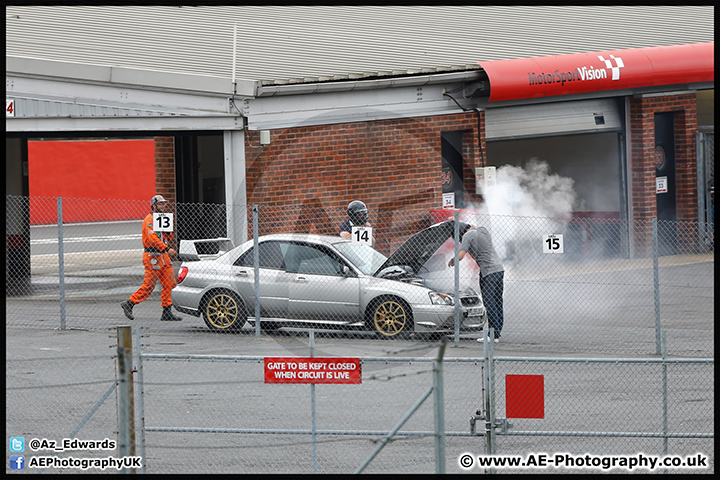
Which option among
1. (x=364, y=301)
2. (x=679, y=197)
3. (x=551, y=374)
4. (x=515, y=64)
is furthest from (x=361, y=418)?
(x=679, y=197)

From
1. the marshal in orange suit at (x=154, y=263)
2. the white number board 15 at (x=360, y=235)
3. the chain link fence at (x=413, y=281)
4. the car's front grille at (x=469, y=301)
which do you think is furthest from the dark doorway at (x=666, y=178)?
the marshal in orange suit at (x=154, y=263)

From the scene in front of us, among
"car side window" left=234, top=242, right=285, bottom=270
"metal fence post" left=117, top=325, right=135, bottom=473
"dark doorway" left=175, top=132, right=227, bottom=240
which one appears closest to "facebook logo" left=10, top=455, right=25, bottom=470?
"metal fence post" left=117, top=325, right=135, bottom=473

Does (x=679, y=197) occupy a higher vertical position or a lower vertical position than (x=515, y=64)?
lower

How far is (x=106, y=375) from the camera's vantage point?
10.7 m

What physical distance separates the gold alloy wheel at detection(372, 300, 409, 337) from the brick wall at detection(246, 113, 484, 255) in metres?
5.73

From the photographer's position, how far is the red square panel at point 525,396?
715 cm

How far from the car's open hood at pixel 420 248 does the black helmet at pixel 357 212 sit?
55.5 inches

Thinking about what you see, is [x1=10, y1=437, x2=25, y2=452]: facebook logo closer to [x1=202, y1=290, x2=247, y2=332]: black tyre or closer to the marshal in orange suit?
[x1=202, y1=290, x2=247, y2=332]: black tyre

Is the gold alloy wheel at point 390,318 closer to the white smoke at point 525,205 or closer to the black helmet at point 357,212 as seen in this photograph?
the black helmet at point 357,212

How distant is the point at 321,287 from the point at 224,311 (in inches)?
58.2

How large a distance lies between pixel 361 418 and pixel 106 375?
3294mm

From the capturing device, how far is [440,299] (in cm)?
1269

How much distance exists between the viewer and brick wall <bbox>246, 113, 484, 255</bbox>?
18.2m

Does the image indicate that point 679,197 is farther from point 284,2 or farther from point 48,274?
point 48,274
